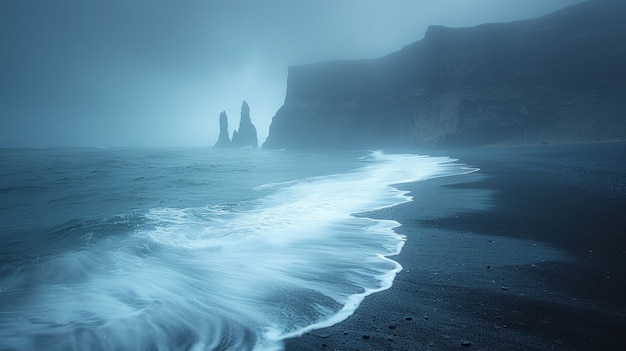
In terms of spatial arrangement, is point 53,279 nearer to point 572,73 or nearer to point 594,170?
point 594,170

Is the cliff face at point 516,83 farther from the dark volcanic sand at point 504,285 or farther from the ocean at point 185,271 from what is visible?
the ocean at point 185,271

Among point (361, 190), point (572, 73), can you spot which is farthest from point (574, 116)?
point (361, 190)

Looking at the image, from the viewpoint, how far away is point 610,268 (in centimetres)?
429

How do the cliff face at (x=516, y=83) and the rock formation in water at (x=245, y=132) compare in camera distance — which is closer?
the cliff face at (x=516, y=83)

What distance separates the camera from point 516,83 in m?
51.7

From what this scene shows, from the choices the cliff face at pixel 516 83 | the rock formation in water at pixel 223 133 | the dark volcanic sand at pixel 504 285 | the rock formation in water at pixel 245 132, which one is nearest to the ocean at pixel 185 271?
the dark volcanic sand at pixel 504 285

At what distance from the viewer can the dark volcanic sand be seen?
296 cm

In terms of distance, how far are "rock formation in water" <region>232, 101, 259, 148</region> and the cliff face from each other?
267 ft

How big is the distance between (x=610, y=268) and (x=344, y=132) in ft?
265

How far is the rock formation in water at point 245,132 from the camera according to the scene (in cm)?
14062

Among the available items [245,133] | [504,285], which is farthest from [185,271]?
[245,133]

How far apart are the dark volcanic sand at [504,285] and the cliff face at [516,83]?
39.5 metres

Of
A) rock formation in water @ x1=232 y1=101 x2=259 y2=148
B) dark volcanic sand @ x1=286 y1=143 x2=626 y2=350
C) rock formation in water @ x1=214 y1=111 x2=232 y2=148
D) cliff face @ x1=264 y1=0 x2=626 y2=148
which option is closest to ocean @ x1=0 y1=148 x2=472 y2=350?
dark volcanic sand @ x1=286 y1=143 x2=626 y2=350

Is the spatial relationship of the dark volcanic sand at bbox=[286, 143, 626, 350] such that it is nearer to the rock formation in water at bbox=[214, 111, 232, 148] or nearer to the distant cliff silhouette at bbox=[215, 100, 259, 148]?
the distant cliff silhouette at bbox=[215, 100, 259, 148]
